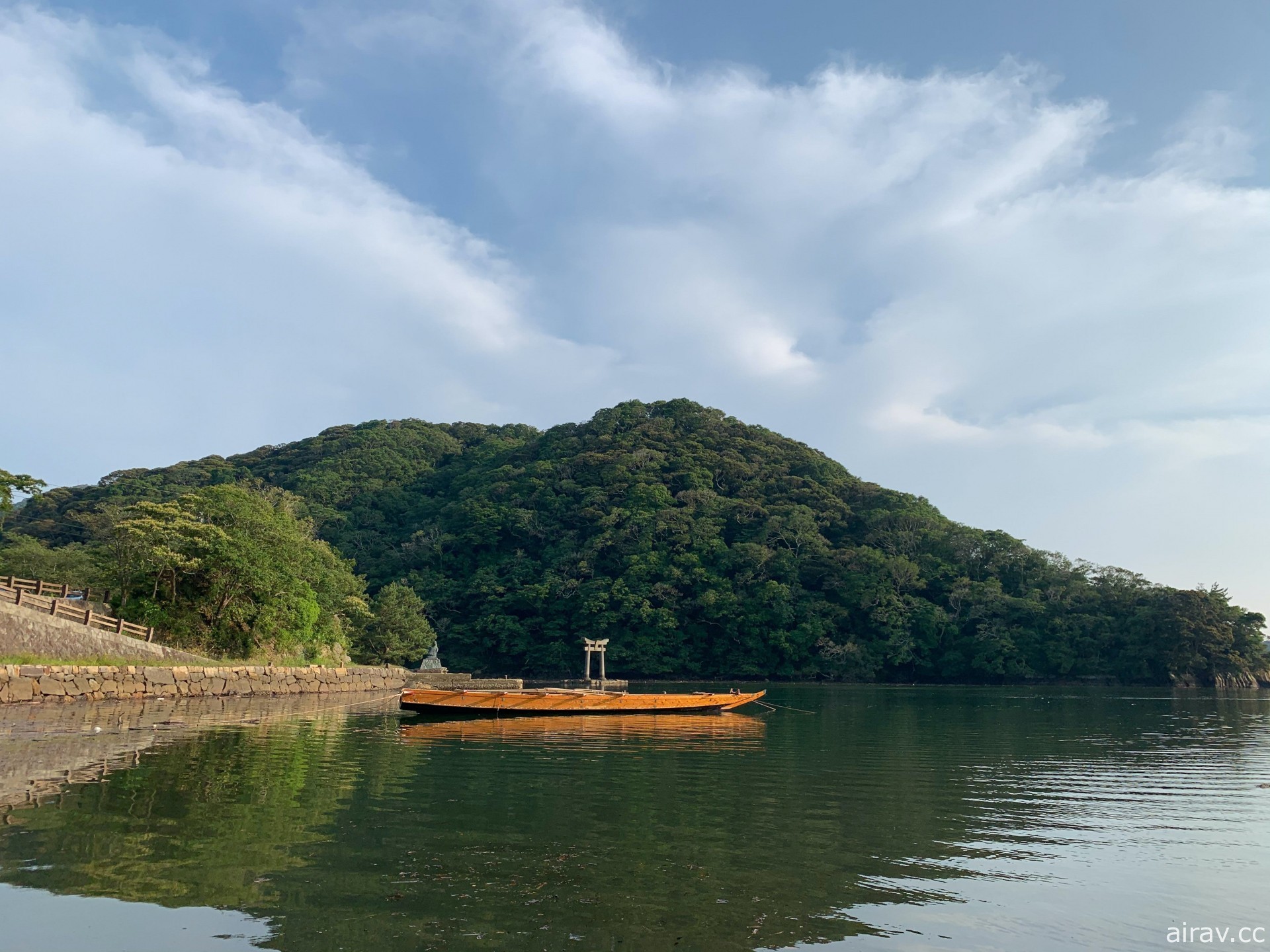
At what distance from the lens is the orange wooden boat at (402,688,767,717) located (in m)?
23.5

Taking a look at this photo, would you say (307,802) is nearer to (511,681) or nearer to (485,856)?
(485,856)

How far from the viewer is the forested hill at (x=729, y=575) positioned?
60.2m

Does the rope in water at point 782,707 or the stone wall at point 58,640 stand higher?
the stone wall at point 58,640

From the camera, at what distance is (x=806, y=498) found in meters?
75.1

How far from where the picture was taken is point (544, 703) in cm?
2452

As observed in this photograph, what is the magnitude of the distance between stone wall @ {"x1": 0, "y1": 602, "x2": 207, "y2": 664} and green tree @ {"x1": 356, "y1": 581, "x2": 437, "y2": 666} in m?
23.3

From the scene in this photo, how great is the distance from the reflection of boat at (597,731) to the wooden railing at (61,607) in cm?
1274

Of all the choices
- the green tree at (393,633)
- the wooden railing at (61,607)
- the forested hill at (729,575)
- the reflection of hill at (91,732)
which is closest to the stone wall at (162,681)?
the reflection of hill at (91,732)

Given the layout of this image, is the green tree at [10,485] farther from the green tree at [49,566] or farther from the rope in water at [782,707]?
the rope in water at [782,707]

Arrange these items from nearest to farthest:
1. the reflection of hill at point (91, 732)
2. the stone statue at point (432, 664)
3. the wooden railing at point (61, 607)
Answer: the reflection of hill at point (91, 732) < the wooden railing at point (61, 607) < the stone statue at point (432, 664)

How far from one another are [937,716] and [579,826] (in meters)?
23.4

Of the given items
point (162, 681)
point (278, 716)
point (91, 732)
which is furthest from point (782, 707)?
point (91, 732)

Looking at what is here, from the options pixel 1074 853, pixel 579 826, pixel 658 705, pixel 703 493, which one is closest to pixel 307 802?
pixel 579 826

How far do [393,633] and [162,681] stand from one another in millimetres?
24400
